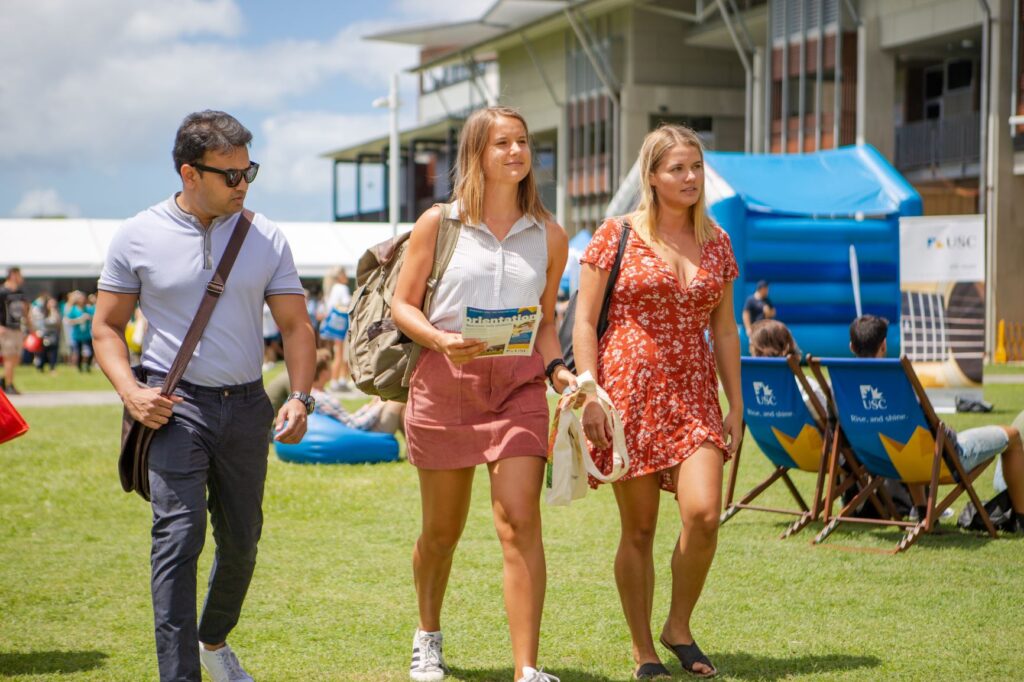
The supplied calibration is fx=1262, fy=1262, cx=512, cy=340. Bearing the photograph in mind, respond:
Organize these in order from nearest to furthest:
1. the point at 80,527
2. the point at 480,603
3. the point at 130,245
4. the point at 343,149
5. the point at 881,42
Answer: the point at 130,245 → the point at 480,603 → the point at 80,527 → the point at 881,42 → the point at 343,149

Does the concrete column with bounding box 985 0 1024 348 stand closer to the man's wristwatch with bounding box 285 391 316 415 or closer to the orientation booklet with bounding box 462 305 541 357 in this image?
the orientation booklet with bounding box 462 305 541 357

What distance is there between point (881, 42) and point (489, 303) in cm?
2922

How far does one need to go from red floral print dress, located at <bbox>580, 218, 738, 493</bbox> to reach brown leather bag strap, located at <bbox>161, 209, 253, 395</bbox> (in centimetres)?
124

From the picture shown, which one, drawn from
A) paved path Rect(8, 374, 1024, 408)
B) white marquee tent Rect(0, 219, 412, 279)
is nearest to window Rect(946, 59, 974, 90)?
paved path Rect(8, 374, 1024, 408)

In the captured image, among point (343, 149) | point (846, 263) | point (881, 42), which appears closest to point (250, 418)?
point (846, 263)

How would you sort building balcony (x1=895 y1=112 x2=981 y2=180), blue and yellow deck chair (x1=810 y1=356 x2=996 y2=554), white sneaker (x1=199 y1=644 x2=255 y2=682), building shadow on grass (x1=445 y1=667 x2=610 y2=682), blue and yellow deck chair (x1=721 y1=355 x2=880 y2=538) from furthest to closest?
building balcony (x1=895 y1=112 x2=981 y2=180)
blue and yellow deck chair (x1=721 y1=355 x2=880 y2=538)
blue and yellow deck chair (x1=810 y1=356 x2=996 y2=554)
building shadow on grass (x1=445 y1=667 x2=610 y2=682)
white sneaker (x1=199 y1=644 x2=255 y2=682)

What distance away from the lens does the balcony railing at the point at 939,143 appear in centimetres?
2919

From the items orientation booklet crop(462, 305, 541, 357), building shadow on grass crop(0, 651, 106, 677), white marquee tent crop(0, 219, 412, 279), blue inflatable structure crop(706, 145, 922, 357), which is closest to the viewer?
orientation booklet crop(462, 305, 541, 357)

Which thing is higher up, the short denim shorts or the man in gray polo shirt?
the man in gray polo shirt

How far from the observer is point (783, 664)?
4.46 metres

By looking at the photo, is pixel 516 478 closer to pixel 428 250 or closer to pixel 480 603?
pixel 428 250

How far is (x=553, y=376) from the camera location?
4055 millimetres

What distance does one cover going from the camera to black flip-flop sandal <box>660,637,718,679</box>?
4.23m

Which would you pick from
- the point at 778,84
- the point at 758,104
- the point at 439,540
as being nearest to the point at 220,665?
the point at 439,540
